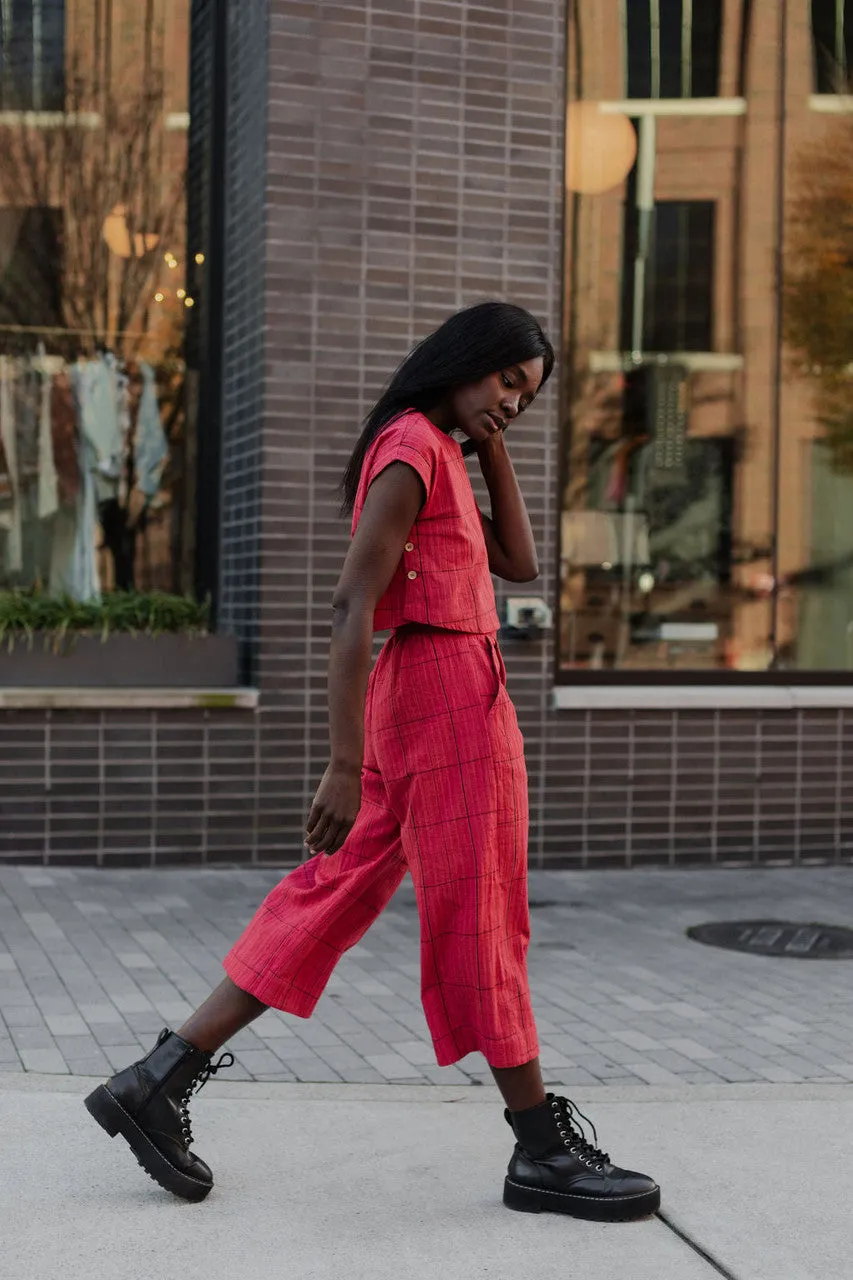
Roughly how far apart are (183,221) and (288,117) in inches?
39.0

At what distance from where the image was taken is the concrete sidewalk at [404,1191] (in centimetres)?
335

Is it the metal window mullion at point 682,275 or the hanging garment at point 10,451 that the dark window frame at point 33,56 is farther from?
the metal window mullion at point 682,275

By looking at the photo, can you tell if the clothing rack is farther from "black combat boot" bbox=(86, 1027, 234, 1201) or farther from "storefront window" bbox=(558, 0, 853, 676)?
"black combat boot" bbox=(86, 1027, 234, 1201)

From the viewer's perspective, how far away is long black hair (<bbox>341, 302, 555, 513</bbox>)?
12.0ft

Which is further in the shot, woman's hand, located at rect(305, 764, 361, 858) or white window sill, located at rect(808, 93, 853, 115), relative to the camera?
white window sill, located at rect(808, 93, 853, 115)

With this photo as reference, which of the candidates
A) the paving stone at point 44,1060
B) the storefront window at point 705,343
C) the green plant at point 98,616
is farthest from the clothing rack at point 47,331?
the paving stone at point 44,1060

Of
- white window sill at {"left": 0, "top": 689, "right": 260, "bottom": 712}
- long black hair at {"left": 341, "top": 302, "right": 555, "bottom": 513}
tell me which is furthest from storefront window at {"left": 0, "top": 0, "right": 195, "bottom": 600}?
long black hair at {"left": 341, "top": 302, "right": 555, "bottom": 513}

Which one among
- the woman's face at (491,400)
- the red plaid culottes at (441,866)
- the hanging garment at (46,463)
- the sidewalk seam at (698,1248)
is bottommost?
the sidewalk seam at (698,1248)

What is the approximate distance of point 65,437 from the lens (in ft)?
27.4

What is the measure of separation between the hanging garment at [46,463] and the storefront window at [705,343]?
2511 mm

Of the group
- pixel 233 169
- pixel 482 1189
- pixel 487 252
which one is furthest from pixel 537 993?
pixel 233 169

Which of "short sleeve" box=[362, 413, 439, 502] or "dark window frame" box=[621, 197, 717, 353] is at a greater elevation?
"dark window frame" box=[621, 197, 717, 353]

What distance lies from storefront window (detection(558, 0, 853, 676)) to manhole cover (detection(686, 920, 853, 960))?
1850 millimetres

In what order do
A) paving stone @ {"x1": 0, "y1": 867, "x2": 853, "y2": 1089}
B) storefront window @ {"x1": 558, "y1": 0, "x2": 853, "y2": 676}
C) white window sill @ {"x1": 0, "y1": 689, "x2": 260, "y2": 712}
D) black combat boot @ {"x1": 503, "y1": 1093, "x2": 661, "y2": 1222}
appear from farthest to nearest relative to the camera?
1. storefront window @ {"x1": 558, "y1": 0, "x2": 853, "y2": 676}
2. white window sill @ {"x1": 0, "y1": 689, "x2": 260, "y2": 712}
3. paving stone @ {"x1": 0, "y1": 867, "x2": 853, "y2": 1089}
4. black combat boot @ {"x1": 503, "y1": 1093, "x2": 661, "y2": 1222}
